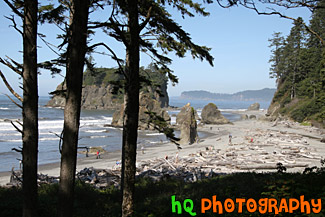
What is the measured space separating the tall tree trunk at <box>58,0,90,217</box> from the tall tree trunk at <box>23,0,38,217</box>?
26.7 inches

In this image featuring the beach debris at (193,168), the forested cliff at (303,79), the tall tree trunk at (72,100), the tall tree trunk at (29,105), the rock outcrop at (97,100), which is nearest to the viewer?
the tall tree trunk at (72,100)

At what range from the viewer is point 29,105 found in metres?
5.32

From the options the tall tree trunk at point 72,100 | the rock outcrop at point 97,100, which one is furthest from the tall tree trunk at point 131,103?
the rock outcrop at point 97,100

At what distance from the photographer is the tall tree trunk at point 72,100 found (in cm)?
516

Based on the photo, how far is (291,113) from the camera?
51.1 m

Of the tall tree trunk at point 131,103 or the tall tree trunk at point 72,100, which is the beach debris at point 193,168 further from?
the tall tree trunk at point 72,100

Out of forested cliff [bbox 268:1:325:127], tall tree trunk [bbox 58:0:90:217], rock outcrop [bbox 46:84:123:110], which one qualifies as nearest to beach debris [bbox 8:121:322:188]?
tall tree trunk [bbox 58:0:90:217]

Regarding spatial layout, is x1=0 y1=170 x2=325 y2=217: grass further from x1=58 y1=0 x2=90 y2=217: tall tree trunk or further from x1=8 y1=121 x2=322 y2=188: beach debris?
x1=8 y1=121 x2=322 y2=188: beach debris

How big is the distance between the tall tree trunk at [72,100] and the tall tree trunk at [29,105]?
0.68 meters

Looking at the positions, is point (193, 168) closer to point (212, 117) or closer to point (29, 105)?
point (29, 105)

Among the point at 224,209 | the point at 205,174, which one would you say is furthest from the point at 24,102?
the point at 205,174

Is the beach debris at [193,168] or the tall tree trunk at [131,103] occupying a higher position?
the tall tree trunk at [131,103]

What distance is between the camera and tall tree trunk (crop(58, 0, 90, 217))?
5164 millimetres

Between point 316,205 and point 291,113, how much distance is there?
51405mm
